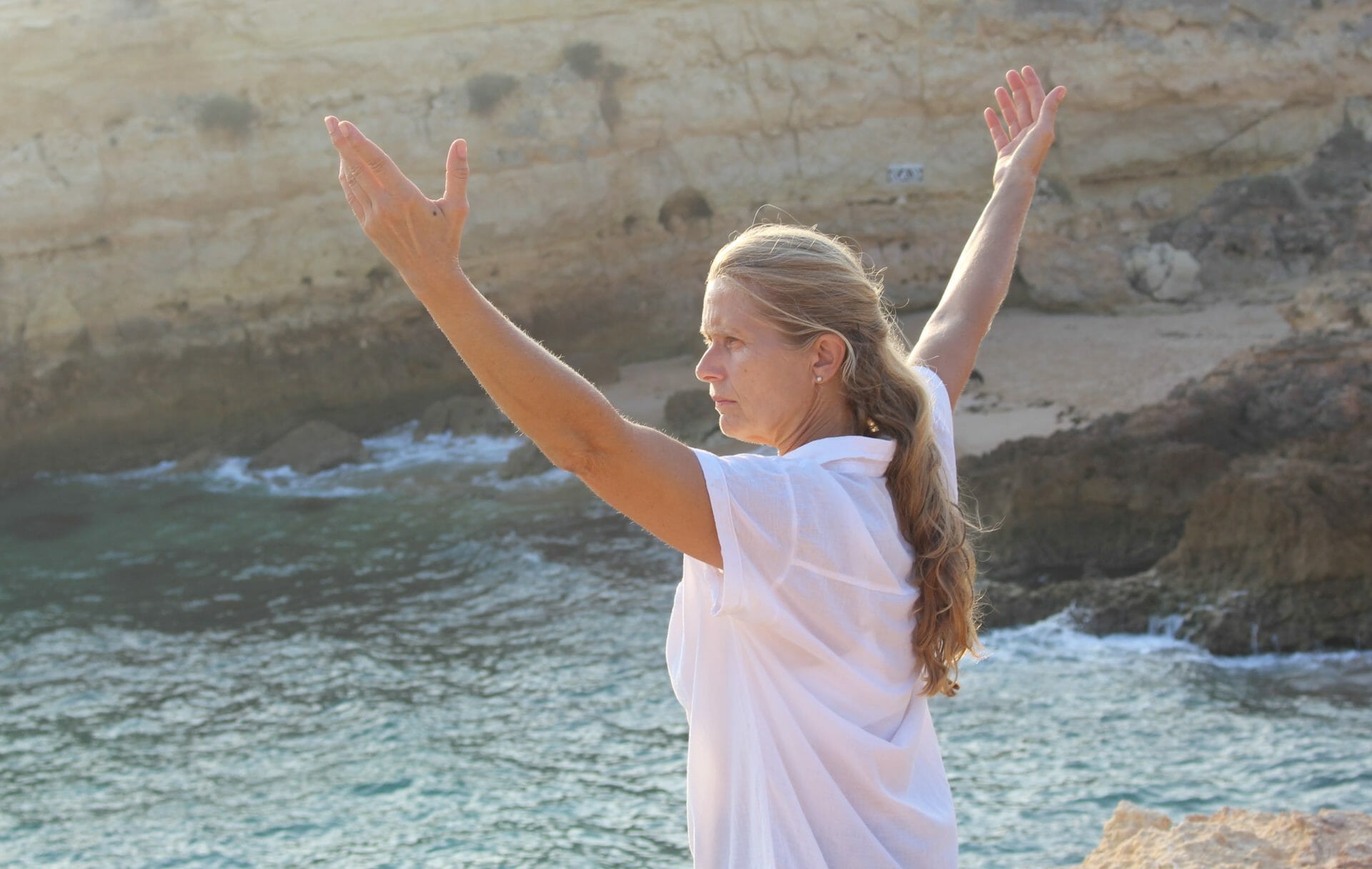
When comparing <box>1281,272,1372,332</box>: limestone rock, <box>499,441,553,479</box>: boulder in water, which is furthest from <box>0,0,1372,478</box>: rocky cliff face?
<box>1281,272,1372,332</box>: limestone rock

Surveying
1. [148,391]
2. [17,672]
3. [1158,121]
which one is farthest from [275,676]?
[1158,121]

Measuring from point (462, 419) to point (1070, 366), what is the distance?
6.22 meters

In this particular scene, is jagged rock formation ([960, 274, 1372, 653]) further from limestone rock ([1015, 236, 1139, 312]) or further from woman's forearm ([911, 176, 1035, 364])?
limestone rock ([1015, 236, 1139, 312])

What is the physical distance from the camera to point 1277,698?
6285 mm

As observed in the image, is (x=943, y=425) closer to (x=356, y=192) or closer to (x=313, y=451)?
(x=356, y=192)

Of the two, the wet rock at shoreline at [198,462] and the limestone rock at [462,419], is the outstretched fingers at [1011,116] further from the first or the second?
the wet rock at shoreline at [198,462]

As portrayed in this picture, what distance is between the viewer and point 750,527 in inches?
59.7

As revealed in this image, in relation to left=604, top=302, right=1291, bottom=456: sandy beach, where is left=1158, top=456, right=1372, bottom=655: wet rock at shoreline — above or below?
below

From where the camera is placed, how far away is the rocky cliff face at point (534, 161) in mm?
14414

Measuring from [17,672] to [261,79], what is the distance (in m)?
8.23

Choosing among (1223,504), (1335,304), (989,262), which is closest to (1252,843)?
(989,262)

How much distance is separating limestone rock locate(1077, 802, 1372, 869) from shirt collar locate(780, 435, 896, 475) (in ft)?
4.96

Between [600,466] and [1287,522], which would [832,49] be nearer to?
[1287,522]

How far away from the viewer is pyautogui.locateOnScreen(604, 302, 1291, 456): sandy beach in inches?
452
